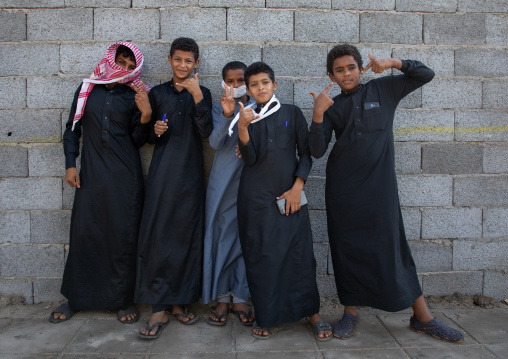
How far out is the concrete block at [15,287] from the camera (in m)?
3.59

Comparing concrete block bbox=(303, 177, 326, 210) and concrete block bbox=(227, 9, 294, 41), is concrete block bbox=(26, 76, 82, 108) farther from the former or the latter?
concrete block bbox=(303, 177, 326, 210)

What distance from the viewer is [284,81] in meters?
3.53

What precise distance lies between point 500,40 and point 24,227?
422 centimetres

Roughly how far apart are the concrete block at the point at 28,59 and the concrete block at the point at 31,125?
1.06 feet

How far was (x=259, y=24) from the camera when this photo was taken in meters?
3.51

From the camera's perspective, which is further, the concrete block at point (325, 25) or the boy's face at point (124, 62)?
the concrete block at point (325, 25)

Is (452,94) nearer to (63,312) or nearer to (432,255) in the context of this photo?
(432,255)

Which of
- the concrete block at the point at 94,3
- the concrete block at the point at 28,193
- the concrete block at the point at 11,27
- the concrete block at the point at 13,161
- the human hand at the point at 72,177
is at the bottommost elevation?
the concrete block at the point at 28,193

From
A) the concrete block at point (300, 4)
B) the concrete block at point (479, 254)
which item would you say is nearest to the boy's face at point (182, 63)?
the concrete block at point (300, 4)

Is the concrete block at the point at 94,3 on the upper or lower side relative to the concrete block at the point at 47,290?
upper

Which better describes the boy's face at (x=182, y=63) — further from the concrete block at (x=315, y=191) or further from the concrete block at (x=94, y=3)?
the concrete block at (x=315, y=191)

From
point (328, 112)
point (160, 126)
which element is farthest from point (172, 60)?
point (328, 112)

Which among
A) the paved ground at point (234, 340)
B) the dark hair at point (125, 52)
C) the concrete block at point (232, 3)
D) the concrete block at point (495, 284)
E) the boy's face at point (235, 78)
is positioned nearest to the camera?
the paved ground at point (234, 340)

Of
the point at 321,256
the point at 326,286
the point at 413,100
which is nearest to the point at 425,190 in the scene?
the point at 413,100
